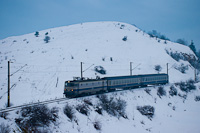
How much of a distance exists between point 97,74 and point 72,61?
41.0 feet

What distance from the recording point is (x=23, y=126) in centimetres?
1498

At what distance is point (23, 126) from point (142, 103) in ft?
77.1

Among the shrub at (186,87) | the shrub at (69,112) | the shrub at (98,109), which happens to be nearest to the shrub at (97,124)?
the shrub at (98,109)

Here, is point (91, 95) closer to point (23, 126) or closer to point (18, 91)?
point (23, 126)

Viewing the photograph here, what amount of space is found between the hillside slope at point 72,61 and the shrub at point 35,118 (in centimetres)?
1198

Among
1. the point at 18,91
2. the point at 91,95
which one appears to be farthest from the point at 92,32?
the point at 91,95

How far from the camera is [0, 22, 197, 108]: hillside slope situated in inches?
1551

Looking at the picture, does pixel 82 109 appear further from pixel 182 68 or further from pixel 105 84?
pixel 182 68

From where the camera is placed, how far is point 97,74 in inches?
2036

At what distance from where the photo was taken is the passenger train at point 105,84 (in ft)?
83.4

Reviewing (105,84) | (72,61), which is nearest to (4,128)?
(105,84)

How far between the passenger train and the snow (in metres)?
1.97

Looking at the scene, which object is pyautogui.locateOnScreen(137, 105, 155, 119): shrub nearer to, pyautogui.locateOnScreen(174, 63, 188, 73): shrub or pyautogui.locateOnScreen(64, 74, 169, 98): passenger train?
pyautogui.locateOnScreen(64, 74, 169, 98): passenger train

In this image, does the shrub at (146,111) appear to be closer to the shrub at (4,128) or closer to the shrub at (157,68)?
the shrub at (4,128)
